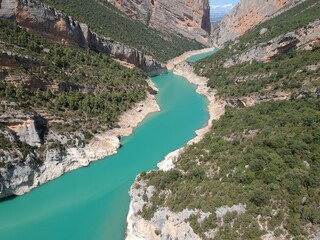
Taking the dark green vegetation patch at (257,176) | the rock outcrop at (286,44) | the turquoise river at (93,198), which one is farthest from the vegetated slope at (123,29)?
the dark green vegetation patch at (257,176)

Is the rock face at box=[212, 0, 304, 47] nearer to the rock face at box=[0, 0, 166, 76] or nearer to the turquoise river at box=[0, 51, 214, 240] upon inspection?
the rock face at box=[0, 0, 166, 76]

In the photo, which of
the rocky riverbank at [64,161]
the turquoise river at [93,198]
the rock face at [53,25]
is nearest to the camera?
the turquoise river at [93,198]

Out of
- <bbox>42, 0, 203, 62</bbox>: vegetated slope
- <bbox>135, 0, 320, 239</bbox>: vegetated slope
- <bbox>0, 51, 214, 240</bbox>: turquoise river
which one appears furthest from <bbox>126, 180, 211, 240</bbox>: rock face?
<bbox>42, 0, 203, 62</bbox>: vegetated slope

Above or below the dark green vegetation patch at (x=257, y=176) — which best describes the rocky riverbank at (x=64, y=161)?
below

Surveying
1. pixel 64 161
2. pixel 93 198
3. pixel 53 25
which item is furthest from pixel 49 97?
pixel 53 25

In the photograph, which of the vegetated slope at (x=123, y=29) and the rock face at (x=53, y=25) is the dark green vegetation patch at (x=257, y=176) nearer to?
the rock face at (x=53, y=25)

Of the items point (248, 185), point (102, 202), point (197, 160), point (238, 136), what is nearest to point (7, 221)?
point (102, 202)
